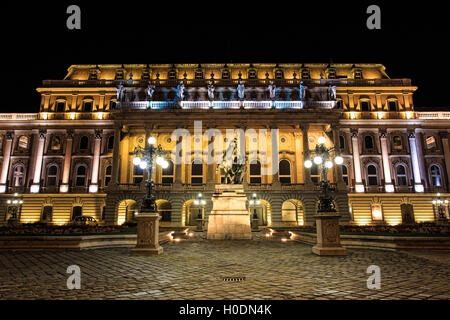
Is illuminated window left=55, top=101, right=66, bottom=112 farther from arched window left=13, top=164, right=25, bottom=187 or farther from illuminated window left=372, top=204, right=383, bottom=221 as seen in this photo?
illuminated window left=372, top=204, right=383, bottom=221

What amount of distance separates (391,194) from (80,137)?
4140 centimetres

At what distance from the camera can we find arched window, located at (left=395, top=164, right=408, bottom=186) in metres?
37.0

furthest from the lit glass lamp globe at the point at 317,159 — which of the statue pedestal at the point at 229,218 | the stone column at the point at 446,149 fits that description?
the stone column at the point at 446,149

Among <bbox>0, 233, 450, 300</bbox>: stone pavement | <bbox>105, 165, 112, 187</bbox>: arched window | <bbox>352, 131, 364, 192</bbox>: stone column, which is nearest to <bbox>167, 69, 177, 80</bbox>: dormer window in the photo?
<bbox>105, 165, 112, 187</bbox>: arched window

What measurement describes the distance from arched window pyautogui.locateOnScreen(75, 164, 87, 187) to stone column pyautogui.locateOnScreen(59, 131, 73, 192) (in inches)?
42.0

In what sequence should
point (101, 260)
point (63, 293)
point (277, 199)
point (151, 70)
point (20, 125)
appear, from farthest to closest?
point (151, 70)
point (20, 125)
point (277, 199)
point (101, 260)
point (63, 293)

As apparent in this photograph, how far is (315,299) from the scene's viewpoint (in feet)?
16.2

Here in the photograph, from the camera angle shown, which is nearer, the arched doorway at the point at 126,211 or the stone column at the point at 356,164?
the arched doorway at the point at 126,211

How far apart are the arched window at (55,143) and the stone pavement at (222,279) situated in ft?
110

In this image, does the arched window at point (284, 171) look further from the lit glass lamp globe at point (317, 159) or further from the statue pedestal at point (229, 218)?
the lit glass lamp globe at point (317, 159)

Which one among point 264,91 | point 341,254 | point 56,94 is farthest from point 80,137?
point 341,254

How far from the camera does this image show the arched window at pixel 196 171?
124 feet

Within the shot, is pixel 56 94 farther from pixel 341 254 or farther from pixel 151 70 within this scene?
pixel 341 254

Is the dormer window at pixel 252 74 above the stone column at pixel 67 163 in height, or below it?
above
